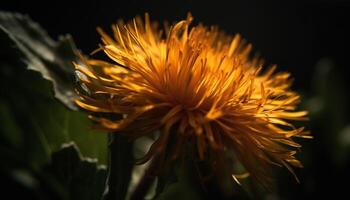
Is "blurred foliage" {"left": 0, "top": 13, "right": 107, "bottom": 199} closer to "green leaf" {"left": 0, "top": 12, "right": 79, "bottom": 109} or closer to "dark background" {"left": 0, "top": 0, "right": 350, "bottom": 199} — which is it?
"green leaf" {"left": 0, "top": 12, "right": 79, "bottom": 109}

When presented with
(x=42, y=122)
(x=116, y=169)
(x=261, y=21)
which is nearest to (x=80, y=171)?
(x=116, y=169)

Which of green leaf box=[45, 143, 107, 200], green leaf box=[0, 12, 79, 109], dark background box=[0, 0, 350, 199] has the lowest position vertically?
green leaf box=[45, 143, 107, 200]

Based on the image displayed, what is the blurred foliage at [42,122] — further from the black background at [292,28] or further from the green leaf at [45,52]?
the black background at [292,28]

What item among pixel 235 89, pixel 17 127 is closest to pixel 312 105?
pixel 235 89

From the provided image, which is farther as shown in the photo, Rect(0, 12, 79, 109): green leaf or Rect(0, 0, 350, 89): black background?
Rect(0, 0, 350, 89): black background

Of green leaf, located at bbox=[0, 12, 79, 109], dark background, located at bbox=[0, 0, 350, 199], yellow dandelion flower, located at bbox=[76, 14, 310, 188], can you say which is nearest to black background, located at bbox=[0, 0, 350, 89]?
dark background, located at bbox=[0, 0, 350, 199]

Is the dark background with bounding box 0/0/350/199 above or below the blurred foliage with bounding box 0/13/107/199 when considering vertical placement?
above

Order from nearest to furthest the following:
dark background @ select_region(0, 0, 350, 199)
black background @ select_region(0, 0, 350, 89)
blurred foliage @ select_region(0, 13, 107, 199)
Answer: blurred foliage @ select_region(0, 13, 107, 199), dark background @ select_region(0, 0, 350, 199), black background @ select_region(0, 0, 350, 89)
